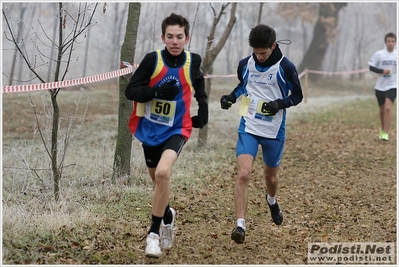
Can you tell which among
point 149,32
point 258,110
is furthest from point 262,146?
point 149,32

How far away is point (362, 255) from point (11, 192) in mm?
4043

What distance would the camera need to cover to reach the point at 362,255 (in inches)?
195

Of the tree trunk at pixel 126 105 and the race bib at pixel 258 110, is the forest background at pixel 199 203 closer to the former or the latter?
the tree trunk at pixel 126 105

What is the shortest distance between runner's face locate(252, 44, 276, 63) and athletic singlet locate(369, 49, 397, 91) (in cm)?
703

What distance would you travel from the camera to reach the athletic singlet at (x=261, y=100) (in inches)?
207

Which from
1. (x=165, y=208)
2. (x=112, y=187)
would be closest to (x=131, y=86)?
(x=165, y=208)

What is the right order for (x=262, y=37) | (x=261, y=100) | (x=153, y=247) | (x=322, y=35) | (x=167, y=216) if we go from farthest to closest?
(x=322, y=35) < (x=261, y=100) < (x=262, y=37) < (x=167, y=216) < (x=153, y=247)

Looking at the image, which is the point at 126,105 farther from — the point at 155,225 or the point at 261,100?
the point at 155,225

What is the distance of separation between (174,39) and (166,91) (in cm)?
45

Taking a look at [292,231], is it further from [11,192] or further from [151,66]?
[11,192]

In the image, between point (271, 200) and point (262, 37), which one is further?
point (271, 200)

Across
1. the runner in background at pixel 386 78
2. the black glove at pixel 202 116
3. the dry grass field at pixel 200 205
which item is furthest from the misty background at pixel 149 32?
the black glove at pixel 202 116

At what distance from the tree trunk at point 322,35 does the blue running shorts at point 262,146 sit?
30699mm

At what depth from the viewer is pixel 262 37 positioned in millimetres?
5055
